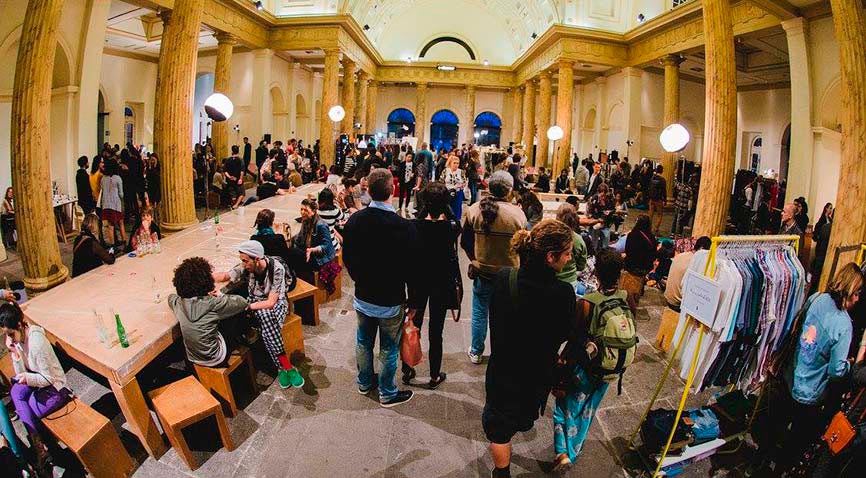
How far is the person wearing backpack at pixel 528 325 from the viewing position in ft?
8.17

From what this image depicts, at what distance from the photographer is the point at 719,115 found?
7695 millimetres

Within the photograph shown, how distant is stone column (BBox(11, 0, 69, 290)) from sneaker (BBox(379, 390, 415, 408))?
480cm

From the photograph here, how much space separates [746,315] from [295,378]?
3.55 m

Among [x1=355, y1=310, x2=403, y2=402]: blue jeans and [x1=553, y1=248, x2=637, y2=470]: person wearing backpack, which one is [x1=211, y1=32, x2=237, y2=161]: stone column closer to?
[x1=355, y1=310, x2=403, y2=402]: blue jeans

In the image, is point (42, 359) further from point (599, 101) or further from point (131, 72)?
point (599, 101)

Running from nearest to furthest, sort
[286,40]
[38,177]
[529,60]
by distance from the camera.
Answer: [38,177], [286,40], [529,60]

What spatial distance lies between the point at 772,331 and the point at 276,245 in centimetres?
428

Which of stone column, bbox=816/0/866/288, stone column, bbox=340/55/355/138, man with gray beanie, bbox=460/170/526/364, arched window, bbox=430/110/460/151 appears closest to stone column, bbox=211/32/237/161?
stone column, bbox=340/55/355/138

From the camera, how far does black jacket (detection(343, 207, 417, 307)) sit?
11.4 feet

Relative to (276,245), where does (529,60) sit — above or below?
above

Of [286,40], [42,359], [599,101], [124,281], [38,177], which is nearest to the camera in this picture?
[42,359]

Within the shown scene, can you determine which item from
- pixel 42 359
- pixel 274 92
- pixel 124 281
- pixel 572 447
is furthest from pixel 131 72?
pixel 572 447

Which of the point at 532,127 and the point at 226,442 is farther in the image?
the point at 532,127

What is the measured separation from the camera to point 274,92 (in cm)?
1911
